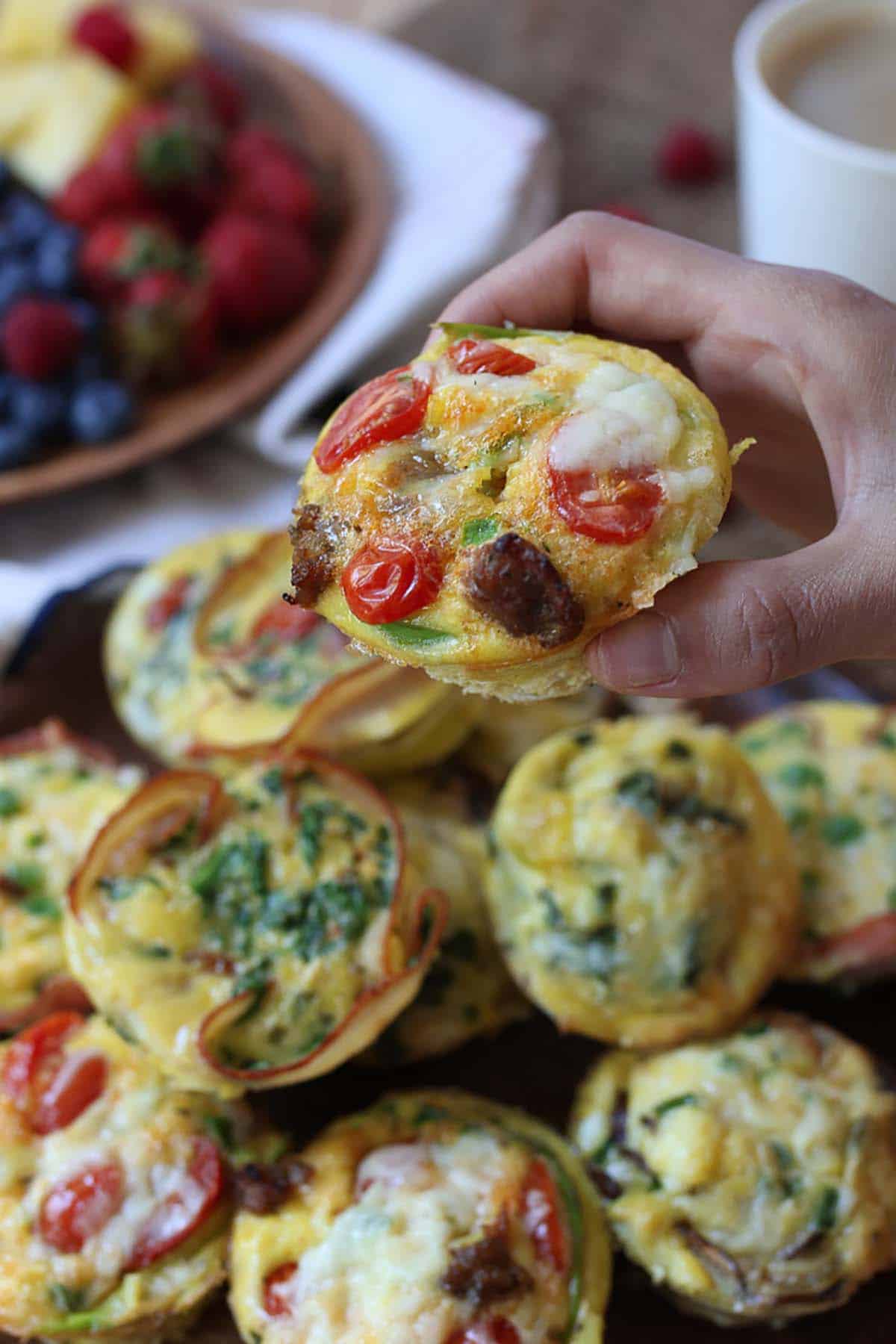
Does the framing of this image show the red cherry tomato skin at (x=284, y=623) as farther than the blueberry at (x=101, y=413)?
No

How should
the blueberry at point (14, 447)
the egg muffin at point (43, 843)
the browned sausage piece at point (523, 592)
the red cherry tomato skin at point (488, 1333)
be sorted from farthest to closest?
the blueberry at point (14, 447)
the egg muffin at point (43, 843)
the red cherry tomato skin at point (488, 1333)
the browned sausage piece at point (523, 592)


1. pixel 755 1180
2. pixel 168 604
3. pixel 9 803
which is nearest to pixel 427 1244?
pixel 755 1180

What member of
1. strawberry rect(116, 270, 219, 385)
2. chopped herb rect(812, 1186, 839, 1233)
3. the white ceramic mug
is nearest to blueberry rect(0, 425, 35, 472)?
strawberry rect(116, 270, 219, 385)

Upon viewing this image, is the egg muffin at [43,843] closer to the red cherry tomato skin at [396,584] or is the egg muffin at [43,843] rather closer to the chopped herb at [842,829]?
the red cherry tomato skin at [396,584]

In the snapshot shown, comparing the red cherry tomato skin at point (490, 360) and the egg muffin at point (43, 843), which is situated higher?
the red cherry tomato skin at point (490, 360)

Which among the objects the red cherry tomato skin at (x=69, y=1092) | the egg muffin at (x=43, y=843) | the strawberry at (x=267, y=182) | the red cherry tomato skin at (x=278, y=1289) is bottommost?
the red cherry tomato skin at (x=278, y=1289)

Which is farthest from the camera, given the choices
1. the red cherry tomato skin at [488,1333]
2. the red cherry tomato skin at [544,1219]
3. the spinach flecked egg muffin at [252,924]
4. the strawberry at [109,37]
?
the strawberry at [109,37]

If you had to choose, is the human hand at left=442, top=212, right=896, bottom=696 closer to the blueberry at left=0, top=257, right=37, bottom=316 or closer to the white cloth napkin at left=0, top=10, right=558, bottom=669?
the white cloth napkin at left=0, top=10, right=558, bottom=669

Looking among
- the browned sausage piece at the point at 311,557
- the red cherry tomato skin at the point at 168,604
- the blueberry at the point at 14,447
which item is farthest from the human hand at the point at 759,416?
the blueberry at the point at 14,447
